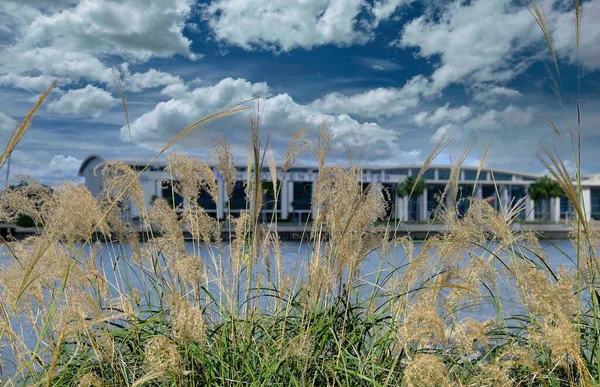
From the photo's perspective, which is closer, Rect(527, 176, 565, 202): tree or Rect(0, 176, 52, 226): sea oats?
Rect(0, 176, 52, 226): sea oats

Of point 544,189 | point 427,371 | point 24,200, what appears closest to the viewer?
point 427,371

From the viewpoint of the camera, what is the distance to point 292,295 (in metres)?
2.54

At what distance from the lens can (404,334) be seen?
1706mm

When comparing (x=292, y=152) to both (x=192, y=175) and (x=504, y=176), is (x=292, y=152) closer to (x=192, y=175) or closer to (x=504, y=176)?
(x=192, y=175)

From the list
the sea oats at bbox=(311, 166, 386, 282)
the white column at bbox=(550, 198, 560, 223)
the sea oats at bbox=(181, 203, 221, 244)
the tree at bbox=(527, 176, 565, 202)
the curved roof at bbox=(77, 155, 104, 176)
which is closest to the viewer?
the sea oats at bbox=(311, 166, 386, 282)

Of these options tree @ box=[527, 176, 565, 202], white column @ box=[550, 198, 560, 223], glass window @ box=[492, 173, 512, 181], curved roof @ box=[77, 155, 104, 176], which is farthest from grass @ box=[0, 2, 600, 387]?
glass window @ box=[492, 173, 512, 181]

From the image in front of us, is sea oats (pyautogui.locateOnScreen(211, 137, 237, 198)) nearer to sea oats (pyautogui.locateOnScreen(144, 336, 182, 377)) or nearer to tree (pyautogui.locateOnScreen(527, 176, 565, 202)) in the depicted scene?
sea oats (pyautogui.locateOnScreen(144, 336, 182, 377))

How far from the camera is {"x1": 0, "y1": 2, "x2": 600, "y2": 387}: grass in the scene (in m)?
1.98

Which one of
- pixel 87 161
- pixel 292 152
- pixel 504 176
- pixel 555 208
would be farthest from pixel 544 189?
pixel 292 152

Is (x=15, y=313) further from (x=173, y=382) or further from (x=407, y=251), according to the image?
(x=407, y=251)

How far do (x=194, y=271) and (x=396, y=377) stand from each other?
0.89 m

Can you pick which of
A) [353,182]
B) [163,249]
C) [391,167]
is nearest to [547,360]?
[353,182]

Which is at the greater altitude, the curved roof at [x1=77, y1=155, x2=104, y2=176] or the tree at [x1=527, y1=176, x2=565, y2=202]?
the curved roof at [x1=77, y1=155, x2=104, y2=176]

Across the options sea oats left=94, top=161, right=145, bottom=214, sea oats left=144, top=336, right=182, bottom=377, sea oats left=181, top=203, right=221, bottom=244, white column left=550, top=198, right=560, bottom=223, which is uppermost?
Result: sea oats left=94, top=161, right=145, bottom=214
